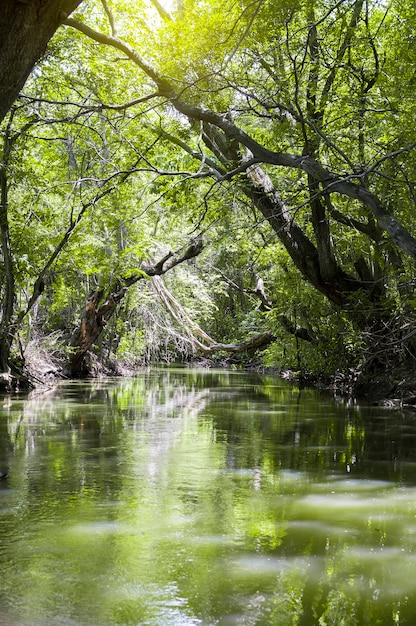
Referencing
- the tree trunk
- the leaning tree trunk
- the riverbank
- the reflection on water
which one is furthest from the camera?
the leaning tree trunk

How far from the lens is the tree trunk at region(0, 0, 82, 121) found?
326 cm

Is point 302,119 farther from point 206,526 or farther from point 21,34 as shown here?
point 206,526

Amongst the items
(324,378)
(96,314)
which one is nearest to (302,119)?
(324,378)

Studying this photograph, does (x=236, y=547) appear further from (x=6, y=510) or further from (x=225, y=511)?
(x=6, y=510)

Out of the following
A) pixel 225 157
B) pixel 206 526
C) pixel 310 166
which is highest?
pixel 225 157

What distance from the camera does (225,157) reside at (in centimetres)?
1160

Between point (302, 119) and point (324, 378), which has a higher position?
point (302, 119)

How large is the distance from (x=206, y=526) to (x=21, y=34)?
298 centimetres

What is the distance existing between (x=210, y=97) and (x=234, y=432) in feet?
16.6

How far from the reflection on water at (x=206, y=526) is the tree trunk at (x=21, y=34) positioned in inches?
92.4

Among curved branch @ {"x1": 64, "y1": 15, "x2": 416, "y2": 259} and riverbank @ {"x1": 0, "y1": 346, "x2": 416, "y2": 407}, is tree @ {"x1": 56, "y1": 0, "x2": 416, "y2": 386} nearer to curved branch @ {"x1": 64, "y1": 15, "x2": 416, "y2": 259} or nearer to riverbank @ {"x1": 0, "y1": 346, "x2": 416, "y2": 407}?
curved branch @ {"x1": 64, "y1": 15, "x2": 416, "y2": 259}

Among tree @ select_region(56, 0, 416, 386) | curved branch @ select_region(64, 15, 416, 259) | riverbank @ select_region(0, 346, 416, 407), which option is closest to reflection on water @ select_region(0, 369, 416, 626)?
curved branch @ select_region(64, 15, 416, 259)

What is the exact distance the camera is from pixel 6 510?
4.32 meters

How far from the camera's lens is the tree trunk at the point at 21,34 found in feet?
10.7
